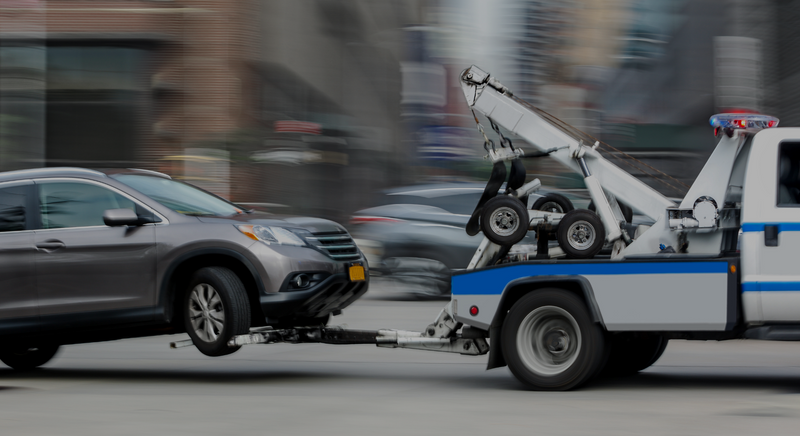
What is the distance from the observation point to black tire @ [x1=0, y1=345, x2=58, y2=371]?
9.48 m

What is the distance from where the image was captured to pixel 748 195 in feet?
23.0

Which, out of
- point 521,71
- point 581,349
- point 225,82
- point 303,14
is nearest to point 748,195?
point 581,349

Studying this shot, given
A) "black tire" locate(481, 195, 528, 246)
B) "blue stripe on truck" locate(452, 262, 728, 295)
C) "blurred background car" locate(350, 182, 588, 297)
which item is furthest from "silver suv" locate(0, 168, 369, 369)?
"blurred background car" locate(350, 182, 588, 297)

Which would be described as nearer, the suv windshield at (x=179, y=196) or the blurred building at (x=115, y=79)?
the suv windshield at (x=179, y=196)

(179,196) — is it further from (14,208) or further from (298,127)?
(298,127)

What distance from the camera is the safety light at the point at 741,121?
23.5 ft

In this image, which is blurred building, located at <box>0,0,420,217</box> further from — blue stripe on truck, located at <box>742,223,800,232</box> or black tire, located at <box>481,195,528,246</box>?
blue stripe on truck, located at <box>742,223,800,232</box>

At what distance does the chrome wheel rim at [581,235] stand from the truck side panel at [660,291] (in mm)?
251

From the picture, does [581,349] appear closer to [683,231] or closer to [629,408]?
[629,408]

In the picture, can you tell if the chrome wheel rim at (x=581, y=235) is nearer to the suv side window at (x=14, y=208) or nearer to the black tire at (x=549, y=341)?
the black tire at (x=549, y=341)

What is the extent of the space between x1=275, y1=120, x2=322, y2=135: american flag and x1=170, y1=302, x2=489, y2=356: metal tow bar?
59.6 feet

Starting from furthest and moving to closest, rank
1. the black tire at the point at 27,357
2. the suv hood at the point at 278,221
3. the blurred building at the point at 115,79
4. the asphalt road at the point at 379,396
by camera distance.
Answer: the blurred building at the point at 115,79 → the black tire at the point at 27,357 → the suv hood at the point at 278,221 → the asphalt road at the point at 379,396

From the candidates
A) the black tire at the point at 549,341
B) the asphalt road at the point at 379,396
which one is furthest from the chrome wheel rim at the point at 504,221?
the asphalt road at the point at 379,396

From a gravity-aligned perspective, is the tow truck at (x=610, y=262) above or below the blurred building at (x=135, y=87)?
below
